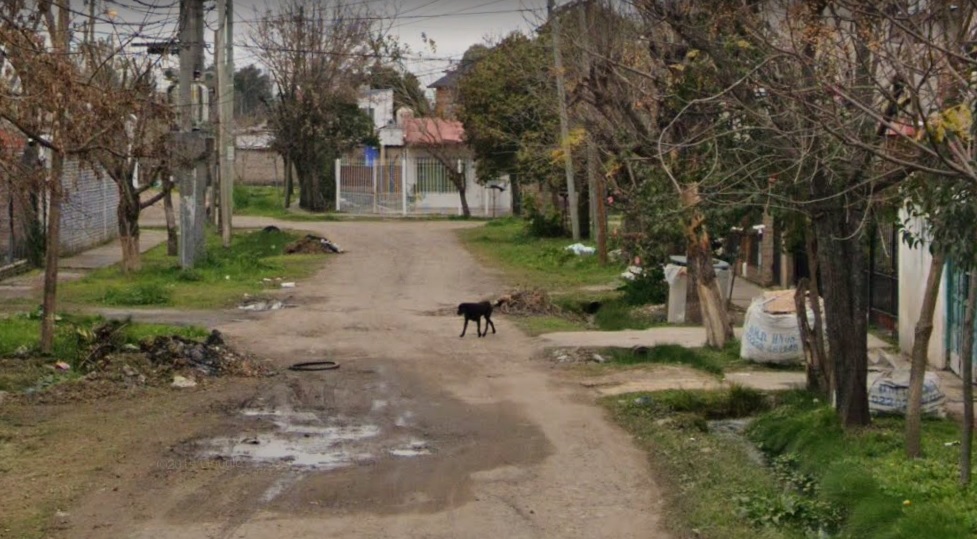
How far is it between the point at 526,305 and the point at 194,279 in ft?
25.7

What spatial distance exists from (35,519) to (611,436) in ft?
17.4

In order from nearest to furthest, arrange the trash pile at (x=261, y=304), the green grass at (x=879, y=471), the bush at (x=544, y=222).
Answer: the green grass at (x=879, y=471) < the trash pile at (x=261, y=304) < the bush at (x=544, y=222)

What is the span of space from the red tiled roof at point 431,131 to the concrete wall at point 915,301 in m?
33.8

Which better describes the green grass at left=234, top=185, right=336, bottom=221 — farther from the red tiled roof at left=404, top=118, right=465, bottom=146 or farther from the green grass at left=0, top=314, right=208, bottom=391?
the green grass at left=0, top=314, right=208, bottom=391

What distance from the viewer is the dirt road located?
28.8 feet

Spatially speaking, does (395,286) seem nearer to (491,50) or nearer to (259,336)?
(259,336)

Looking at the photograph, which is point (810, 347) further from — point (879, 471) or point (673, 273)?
point (673, 273)

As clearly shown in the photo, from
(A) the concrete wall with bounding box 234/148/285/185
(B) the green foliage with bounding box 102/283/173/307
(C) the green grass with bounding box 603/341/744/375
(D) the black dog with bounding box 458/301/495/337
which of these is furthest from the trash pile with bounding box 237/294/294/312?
(A) the concrete wall with bounding box 234/148/285/185

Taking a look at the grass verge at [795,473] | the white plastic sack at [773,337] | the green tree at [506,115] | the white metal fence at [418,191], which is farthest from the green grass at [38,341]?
the white metal fence at [418,191]

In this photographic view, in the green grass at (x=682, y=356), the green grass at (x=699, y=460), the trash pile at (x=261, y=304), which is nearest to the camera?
the green grass at (x=699, y=460)

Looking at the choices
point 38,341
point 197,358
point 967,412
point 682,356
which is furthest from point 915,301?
point 38,341

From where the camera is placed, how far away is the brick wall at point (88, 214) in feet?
104

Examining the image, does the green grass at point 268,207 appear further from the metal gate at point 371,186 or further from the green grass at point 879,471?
the green grass at point 879,471

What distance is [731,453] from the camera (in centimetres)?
1093
